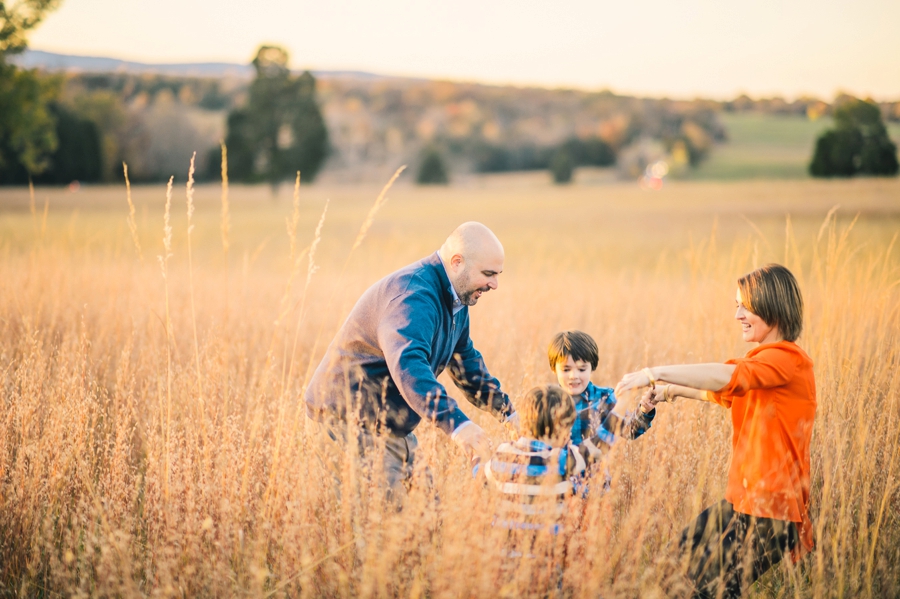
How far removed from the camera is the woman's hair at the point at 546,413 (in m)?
2.26

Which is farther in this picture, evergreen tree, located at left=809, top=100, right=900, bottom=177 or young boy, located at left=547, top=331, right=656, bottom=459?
evergreen tree, located at left=809, top=100, right=900, bottom=177

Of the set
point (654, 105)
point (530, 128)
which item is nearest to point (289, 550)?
point (654, 105)

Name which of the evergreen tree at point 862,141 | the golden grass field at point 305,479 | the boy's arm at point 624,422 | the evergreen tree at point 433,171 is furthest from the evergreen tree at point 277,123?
the boy's arm at point 624,422

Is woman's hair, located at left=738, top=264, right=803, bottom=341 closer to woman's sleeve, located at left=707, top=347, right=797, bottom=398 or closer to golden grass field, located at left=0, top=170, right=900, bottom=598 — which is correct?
woman's sleeve, located at left=707, top=347, right=797, bottom=398

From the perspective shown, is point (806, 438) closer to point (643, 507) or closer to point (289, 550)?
point (643, 507)

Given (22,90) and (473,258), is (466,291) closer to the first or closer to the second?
(473,258)

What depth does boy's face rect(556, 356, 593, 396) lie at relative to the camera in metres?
2.78

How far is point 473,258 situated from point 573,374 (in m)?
0.71

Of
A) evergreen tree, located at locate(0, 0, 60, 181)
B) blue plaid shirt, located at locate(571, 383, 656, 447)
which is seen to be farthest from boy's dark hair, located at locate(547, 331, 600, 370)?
evergreen tree, located at locate(0, 0, 60, 181)

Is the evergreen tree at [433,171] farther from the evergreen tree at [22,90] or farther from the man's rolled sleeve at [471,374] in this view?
the man's rolled sleeve at [471,374]

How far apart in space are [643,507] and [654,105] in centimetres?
5598

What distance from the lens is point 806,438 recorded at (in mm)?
2426

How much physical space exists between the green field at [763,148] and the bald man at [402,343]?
34.9 m

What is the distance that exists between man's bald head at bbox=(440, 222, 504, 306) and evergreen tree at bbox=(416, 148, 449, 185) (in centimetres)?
5379
